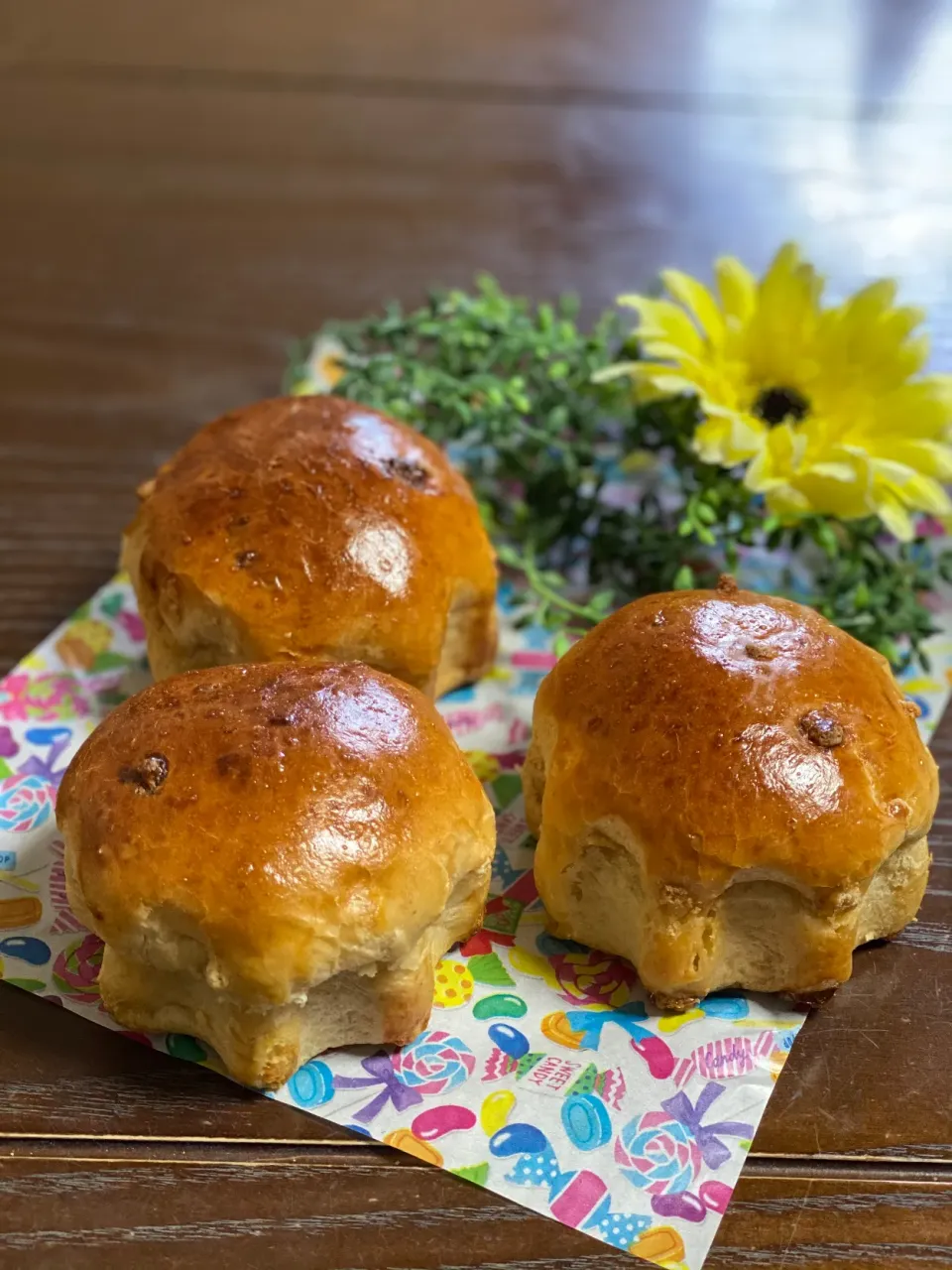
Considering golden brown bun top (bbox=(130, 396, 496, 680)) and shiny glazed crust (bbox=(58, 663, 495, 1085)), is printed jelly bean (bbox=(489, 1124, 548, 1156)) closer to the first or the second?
shiny glazed crust (bbox=(58, 663, 495, 1085))

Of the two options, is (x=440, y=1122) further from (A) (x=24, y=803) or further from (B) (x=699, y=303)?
(B) (x=699, y=303)

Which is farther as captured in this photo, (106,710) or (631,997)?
(106,710)

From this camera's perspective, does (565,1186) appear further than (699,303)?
No

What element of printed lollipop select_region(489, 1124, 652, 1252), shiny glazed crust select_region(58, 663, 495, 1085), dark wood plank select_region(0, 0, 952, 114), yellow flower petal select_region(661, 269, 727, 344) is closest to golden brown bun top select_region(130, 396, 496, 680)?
shiny glazed crust select_region(58, 663, 495, 1085)

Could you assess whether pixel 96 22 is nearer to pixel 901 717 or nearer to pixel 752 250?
pixel 752 250

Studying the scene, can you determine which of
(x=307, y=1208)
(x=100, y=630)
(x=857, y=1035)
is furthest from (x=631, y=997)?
(x=100, y=630)

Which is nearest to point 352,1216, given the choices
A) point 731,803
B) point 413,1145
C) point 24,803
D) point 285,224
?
point 413,1145

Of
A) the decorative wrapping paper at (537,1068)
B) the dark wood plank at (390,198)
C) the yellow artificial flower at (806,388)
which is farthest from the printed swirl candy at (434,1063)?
the dark wood plank at (390,198)
